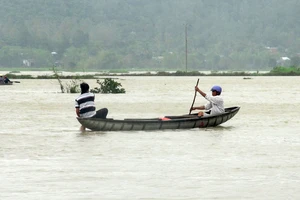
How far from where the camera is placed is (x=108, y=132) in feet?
70.7

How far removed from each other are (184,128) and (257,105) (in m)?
16.3

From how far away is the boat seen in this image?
2119 cm

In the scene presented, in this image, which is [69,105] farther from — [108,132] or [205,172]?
[205,172]

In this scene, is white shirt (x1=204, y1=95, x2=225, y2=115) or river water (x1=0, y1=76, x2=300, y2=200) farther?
white shirt (x1=204, y1=95, x2=225, y2=115)

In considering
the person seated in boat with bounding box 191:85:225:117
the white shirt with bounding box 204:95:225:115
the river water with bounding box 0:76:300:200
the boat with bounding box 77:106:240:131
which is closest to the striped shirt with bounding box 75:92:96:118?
the boat with bounding box 77:106:240:131

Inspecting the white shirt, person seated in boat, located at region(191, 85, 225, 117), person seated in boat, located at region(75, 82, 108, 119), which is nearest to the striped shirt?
person seated in boat, located at region(75, 82, 108, 119)

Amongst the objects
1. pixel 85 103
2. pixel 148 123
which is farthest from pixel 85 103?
pixel 148 123

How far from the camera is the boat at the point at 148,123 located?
21.2m

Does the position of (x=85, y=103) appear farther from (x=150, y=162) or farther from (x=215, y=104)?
(x=150, y=162)

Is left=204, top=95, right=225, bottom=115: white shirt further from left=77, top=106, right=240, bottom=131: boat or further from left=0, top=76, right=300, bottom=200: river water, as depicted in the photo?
left=0, top=76, right=300, bottom=200: river water

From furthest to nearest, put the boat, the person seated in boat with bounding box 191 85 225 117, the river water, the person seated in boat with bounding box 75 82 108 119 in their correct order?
the person seated in boat with bounding box 191 85 225 117 < the boat < the person seated in boat with bounding box 75 82 108 119 < the river water

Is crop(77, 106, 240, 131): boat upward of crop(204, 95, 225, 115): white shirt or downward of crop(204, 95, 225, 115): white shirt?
downward

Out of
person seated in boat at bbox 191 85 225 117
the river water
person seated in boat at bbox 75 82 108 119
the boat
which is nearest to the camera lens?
the river water

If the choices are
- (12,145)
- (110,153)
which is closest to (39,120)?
(12,145)
